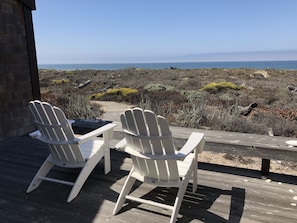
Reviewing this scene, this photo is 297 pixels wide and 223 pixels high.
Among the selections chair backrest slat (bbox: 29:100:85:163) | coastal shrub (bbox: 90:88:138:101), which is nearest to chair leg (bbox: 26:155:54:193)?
chair backrest slat (bbox: 29:100:85:163)

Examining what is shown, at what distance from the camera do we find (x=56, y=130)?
7.20ft

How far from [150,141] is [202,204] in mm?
835

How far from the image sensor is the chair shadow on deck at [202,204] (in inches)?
76.4

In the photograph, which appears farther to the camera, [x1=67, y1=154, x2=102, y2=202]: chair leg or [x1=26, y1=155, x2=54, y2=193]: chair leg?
[x1=26, y1=155, x2=54, y2=193]: chair leg

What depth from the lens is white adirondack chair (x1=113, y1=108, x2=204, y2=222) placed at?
174 cm

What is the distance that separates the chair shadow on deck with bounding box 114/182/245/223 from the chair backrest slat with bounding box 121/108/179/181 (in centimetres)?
→ 32

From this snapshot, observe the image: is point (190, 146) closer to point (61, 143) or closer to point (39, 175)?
point (61, 143)

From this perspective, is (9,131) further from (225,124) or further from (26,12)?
(225,124)

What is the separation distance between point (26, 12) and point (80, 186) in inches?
146

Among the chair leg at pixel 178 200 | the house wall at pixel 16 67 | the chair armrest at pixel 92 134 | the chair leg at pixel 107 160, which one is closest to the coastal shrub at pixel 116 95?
the house wall at pixel 16 67

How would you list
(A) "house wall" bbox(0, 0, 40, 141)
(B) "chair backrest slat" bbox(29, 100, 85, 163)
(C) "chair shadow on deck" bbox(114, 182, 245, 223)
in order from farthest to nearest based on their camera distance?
(A) "house wall" bbox(0, 0, 40, 141) < (B) "chair backrest slat" bbox(29, 100, 85, 163) < (C) "chair shadow on deck" bbox(114, 182, 245, 223)

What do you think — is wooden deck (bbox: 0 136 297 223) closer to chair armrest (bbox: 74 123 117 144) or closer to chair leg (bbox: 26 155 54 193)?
chair leg (bbox: 26 155 54 193)

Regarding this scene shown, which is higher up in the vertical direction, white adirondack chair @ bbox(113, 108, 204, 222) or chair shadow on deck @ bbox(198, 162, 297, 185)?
white adirondack chair @ bbox(113, 108, 204, 222)

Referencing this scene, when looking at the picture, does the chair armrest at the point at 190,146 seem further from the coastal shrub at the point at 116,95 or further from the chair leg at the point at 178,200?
the coastal shrub at the point at 116,95
